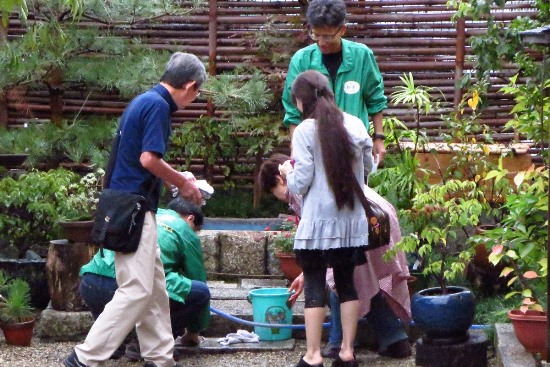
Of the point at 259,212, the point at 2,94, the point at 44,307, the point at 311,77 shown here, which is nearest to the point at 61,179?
the point at 44,307

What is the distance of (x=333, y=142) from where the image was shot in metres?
5.81

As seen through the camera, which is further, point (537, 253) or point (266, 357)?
point (266, 357)

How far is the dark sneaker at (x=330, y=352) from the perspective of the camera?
21.1 feet

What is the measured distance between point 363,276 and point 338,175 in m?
0.91

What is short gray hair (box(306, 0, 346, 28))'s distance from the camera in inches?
248

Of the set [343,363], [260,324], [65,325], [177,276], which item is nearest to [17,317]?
[65,325]

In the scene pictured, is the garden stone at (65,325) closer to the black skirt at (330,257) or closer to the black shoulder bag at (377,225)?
the black skirt at (330,257)

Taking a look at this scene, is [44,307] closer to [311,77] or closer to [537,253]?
[311,77]

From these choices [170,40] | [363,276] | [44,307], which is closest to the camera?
[363,276]

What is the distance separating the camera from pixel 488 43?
661cm

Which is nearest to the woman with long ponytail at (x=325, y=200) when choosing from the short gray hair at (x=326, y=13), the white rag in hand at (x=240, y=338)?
the short gray hair at (x=326, y=13)

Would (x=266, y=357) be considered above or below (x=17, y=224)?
below

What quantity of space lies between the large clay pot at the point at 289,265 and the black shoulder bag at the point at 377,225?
1624mm

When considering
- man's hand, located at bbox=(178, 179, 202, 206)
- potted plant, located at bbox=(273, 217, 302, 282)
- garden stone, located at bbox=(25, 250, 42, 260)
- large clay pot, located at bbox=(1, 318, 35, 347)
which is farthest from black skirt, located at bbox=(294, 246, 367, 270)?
garden stone, located at bbox=(25, 250, 42, 260)
